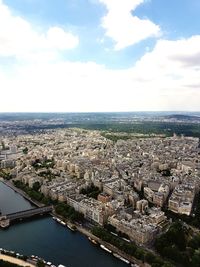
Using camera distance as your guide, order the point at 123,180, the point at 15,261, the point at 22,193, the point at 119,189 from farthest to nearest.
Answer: the point at 123,180
the point at 22,193
the point at 119,189
the point at 15,261

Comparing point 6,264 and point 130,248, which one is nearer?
point 6,264

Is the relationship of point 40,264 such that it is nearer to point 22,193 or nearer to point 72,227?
point 72,227

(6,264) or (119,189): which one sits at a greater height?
(119,189)

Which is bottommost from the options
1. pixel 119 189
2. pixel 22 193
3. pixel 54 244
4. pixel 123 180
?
pixel 54 244

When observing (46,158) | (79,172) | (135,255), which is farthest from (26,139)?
(135,255)

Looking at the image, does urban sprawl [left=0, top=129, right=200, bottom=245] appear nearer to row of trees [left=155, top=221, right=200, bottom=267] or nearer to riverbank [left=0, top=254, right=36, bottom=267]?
row of trees [left=155, top=221, right=200, bottom=267]

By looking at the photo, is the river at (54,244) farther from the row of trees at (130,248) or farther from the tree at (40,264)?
the tree at (40,264)

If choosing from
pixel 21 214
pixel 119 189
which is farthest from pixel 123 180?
pixel 21 214
